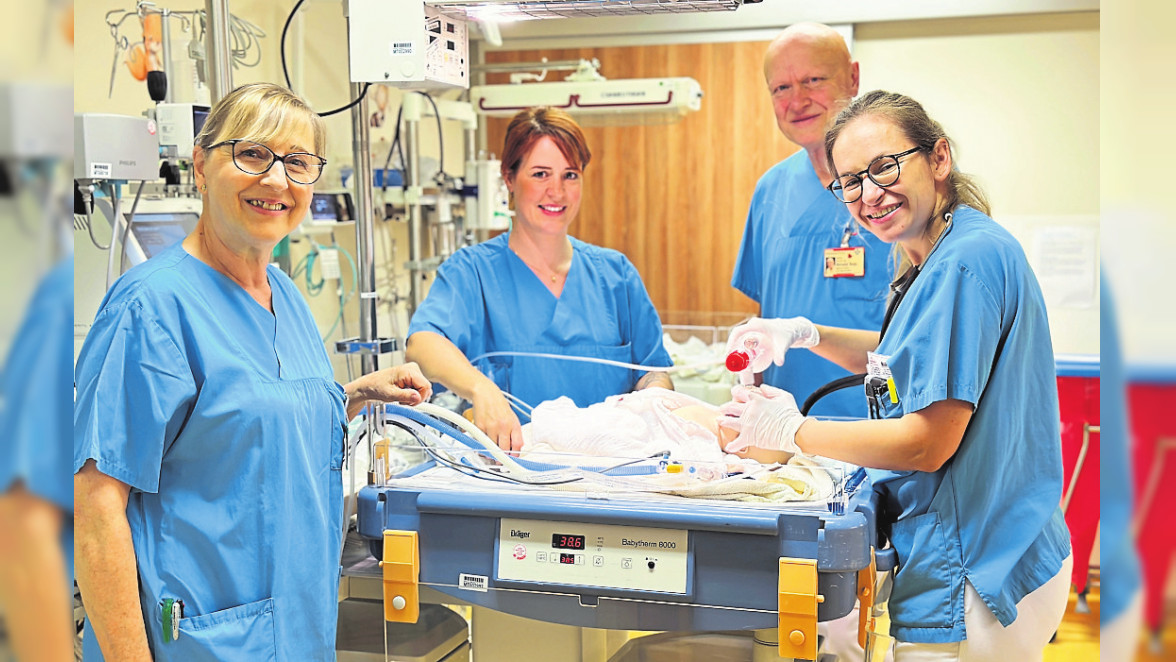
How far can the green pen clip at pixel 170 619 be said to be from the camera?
→ 4.29 ft

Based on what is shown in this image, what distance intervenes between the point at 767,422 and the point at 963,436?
315 mm

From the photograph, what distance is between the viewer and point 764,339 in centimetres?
197

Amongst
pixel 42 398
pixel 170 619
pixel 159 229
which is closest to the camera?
pixel 42 398

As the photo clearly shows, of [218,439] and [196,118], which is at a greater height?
[196,118]

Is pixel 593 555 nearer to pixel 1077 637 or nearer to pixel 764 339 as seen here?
pixel 764 339

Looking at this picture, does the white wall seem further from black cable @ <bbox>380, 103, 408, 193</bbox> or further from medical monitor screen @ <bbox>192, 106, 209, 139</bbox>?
medical monitor screen @ <bbox>192, 106, 209, 139</bbox>

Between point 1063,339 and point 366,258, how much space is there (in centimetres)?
321

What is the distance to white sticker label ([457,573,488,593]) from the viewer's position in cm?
159

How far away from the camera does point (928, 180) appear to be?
163 cm

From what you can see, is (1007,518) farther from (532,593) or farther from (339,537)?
(339,537)

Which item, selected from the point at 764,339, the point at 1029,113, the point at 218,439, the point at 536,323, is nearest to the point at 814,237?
the point at 764,339

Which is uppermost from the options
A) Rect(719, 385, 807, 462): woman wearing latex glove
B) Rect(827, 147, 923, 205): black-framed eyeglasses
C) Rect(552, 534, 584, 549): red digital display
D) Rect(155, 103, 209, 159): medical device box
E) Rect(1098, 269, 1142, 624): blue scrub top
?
Rect(155, 103, 209, 159): medical device box

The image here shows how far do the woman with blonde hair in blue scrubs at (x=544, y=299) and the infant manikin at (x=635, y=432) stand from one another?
1.13ft

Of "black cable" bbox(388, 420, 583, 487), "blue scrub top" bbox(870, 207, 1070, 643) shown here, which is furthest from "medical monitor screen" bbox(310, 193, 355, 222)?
"blue scrub top" bbox(870, 207, 1070, 643)
